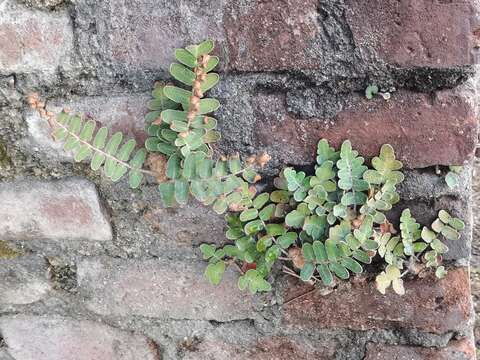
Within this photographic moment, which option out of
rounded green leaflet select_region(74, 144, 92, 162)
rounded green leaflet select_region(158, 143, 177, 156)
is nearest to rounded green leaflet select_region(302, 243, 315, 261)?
rounded green leaflet select_region(158, 143, 177, 156)

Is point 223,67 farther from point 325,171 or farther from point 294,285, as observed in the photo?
point 294,285

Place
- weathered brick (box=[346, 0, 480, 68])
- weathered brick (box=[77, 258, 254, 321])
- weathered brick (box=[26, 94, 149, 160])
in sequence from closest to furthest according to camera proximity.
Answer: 1. weathered brick (box=[346, 0, 480, 68])
2. weathered brick (box=[26, 94, 149, 160])
3. weathered brick (box=[77, 258, 254, 321])

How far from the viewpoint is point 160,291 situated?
3.37ft

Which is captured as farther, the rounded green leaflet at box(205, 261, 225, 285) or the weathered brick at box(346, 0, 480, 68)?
the rounded green leaflet at box(205, 261, 225, 285)

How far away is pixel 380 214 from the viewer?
2.88 feet

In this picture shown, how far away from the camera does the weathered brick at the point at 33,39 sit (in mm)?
854

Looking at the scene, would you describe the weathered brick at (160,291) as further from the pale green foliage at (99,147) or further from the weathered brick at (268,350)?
the pale green foliage at (99,147)

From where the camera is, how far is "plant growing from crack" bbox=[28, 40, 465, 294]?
0.85 metres

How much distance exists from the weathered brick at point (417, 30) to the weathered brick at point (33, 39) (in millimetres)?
413

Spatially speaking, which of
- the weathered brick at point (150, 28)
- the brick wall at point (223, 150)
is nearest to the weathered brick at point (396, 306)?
the brick wall at point (223, 150)

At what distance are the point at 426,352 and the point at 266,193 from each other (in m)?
0.39

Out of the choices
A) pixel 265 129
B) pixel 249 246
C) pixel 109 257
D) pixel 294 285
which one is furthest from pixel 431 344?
pixel 109 257

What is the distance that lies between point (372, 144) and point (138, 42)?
37 centimetres

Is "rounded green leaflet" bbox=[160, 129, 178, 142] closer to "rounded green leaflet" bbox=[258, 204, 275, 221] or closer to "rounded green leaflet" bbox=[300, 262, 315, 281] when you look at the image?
"rounded green leaflet" bbox=[258, 204, 275, 221]
